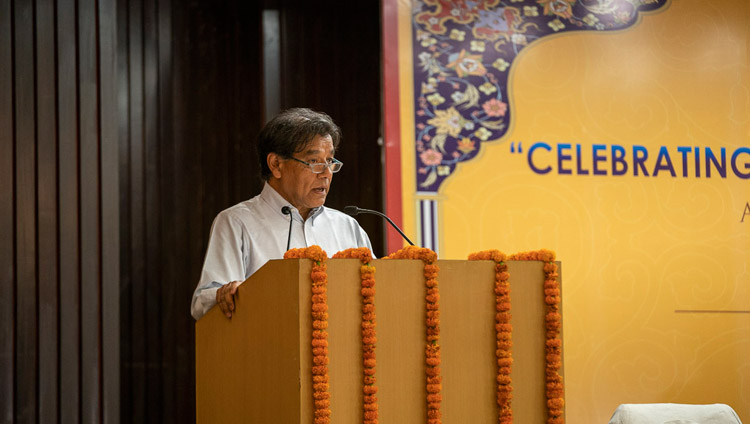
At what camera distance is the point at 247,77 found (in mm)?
5016

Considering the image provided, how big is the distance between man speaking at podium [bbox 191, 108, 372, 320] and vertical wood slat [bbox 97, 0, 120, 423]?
1082mm

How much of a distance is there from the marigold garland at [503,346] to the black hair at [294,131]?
900mm

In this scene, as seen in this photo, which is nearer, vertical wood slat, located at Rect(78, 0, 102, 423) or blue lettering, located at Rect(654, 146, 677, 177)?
vertical wood slat, located at Rect(78, 0, 102, 423)

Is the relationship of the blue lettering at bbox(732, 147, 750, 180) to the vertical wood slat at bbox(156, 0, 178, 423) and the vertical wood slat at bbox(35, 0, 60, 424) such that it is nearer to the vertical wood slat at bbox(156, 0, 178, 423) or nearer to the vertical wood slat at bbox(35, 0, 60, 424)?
the vertical wood slat at bbox(156, 0, 178, 423)

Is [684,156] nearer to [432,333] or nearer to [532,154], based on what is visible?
[532,154]

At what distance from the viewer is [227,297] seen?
8.03ft

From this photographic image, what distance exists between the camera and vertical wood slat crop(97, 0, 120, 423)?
3811mm

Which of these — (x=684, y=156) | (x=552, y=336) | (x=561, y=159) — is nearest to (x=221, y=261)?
(x=552, y=336)

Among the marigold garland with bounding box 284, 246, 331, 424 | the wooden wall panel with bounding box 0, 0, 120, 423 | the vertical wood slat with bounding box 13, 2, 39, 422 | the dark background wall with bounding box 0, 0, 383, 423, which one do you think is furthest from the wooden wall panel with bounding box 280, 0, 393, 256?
the marigold garland with bounding box 284, 246, 331, 424

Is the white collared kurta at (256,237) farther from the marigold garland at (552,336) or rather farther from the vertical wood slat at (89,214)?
the vertical wood slat at (89,214)

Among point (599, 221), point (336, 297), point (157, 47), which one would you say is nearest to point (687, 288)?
point (599, 221)

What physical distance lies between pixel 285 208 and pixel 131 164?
7.33 ft

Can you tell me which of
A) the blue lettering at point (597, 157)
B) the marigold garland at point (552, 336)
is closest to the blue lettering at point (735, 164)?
the blue lettering at point (597, 157)

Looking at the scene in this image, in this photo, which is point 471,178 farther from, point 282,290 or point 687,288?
point 282,290
